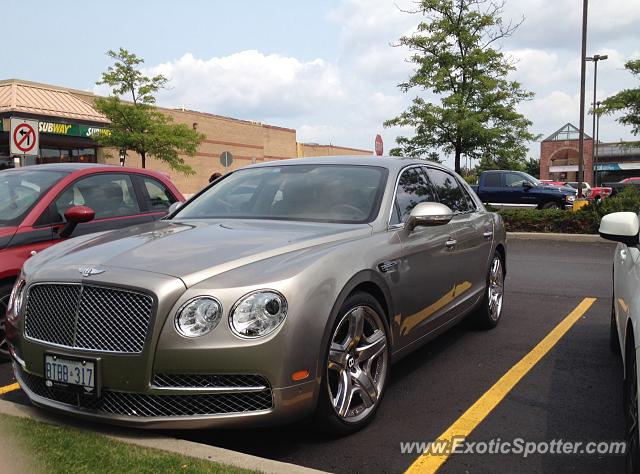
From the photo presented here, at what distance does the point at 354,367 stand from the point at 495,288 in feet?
9.88

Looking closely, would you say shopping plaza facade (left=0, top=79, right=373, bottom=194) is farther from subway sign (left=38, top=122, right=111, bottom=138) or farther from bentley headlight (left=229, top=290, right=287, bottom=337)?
bentley headlight (left=229, top=290, right=287, bottom=337)

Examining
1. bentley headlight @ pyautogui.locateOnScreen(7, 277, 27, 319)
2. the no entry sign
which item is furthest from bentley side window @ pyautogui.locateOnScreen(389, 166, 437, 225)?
the no entry sign

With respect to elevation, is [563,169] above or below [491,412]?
above

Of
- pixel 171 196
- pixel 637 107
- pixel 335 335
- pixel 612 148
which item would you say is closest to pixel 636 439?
pixel 335 335

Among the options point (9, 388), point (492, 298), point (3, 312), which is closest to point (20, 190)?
point (3, 312)

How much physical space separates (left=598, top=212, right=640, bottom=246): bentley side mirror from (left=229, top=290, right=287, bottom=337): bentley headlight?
1825mm

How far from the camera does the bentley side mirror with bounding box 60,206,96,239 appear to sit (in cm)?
538

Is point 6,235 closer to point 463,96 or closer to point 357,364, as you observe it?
point 357,364

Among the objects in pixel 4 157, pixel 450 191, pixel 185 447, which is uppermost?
pixel 4 157

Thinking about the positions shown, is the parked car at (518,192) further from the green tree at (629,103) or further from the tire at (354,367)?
the tire at (354,367)

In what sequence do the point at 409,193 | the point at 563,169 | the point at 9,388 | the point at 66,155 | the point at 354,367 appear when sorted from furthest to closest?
the point at 563,169 → the point at 66,155 → the point at 409,193 → the point at 9,388 → the point at 354,367

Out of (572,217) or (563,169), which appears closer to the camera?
(572,217)

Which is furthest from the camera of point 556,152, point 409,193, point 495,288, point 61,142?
point 556,152

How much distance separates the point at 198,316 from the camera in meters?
3.03
